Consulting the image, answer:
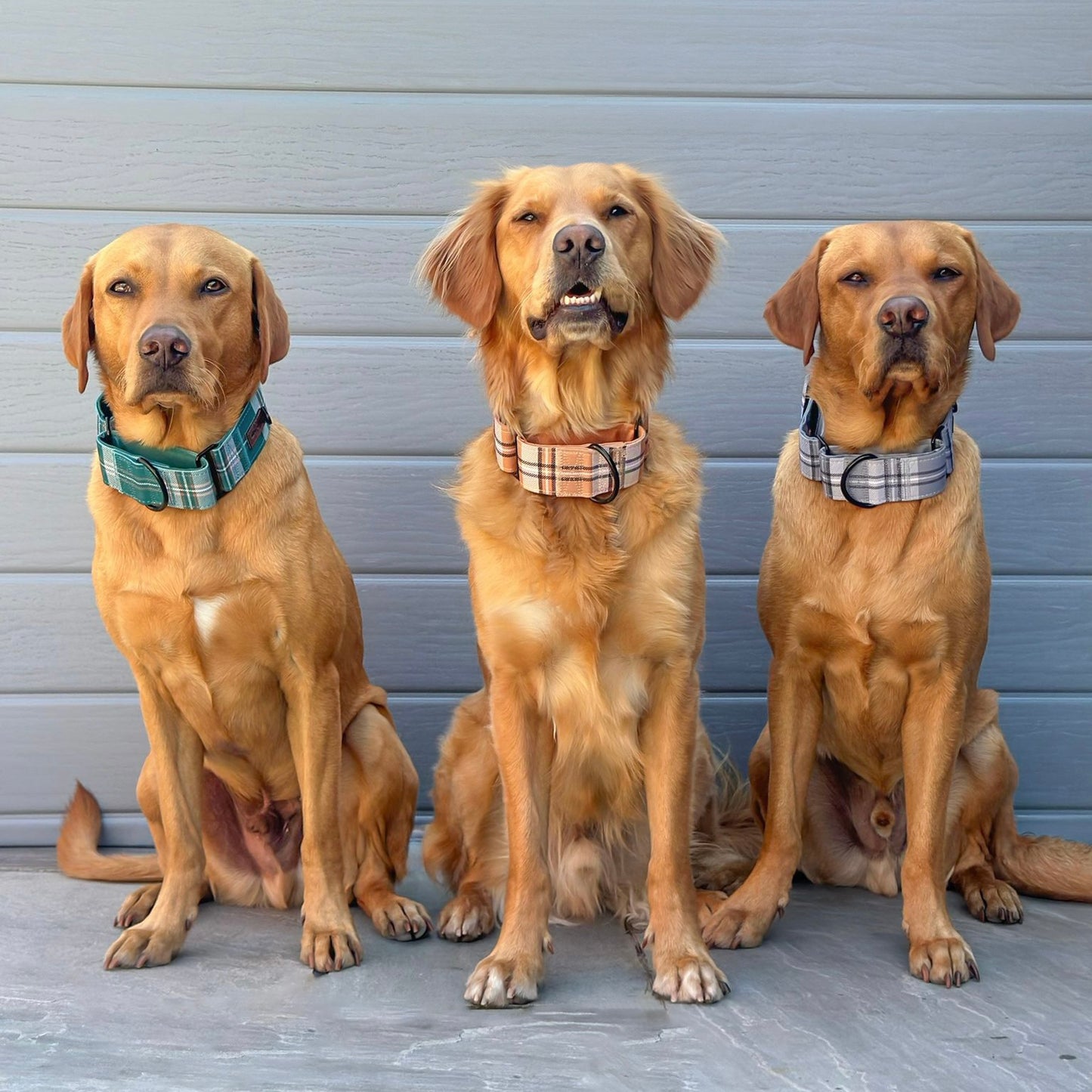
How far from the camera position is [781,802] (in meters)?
2.94

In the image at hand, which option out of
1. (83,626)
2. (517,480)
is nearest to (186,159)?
(83,626)

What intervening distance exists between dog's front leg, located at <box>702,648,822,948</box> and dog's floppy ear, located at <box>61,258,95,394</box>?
1837 mm

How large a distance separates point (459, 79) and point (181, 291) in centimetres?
144

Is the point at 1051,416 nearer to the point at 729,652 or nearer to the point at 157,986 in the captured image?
the point at 729,652

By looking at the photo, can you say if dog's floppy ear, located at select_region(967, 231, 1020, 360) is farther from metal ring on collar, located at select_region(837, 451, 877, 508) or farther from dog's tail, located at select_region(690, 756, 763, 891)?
dog's tail, located at select_region(690, 756, 763, 891)

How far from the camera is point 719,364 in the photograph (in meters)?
3.84

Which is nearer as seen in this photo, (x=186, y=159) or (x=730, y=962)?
(x=730, y=962)

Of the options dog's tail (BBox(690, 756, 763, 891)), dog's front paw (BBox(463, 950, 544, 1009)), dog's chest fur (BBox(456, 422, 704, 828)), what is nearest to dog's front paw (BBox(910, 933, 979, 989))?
dog's tail (BBox(690, 756, 763, 891))

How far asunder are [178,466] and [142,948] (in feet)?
3.67

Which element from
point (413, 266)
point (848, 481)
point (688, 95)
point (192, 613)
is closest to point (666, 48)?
point (688, 95)

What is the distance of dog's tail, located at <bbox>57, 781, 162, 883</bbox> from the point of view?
3.35 meters

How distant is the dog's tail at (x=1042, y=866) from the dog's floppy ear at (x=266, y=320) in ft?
7.45

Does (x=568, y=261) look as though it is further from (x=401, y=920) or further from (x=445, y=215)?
(x=401, y=920)

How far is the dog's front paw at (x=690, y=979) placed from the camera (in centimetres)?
248
